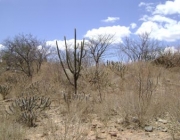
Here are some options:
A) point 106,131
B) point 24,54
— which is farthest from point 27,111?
point 24,54

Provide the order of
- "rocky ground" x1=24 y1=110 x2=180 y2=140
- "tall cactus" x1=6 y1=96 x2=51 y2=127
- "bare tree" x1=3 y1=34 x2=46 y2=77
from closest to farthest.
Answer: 1. "rocky ground" x1=24 y1=110 x2=180 y2=140
2. "tall cactus" x1=6 y1=96 x2=51 y2=127
3. "bare tree" x1=3 y1=34 x2=46 y2=77

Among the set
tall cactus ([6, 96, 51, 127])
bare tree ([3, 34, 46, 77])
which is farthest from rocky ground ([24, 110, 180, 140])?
bare tree ([3, 34, 46, 77])

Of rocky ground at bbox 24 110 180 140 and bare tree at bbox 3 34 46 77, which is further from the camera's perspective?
bare tree at bbox 3 34 46 77

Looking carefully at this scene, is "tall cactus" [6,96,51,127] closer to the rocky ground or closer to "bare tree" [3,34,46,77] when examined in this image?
the rocky ground

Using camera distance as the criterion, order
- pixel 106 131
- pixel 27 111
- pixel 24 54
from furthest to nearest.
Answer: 1. pixel 24 54
2. pixel 27 111
3. pixel 106 131

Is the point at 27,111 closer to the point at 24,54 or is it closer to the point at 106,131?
the point at 106,131

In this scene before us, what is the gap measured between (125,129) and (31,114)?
249 centimetres

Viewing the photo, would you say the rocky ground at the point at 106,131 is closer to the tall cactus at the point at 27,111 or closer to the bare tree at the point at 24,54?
the tall cactus at the point at 27,111

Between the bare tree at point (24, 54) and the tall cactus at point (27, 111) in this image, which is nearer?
the tall cactus at point (27, 111)

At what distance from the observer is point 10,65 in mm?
A: 33594

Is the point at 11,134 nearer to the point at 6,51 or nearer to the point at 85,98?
the point at 85,98

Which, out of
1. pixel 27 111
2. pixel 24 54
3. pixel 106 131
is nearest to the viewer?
pixel 106 131

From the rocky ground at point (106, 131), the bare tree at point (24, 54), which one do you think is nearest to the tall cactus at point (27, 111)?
the rocky ground at point (106, 131)

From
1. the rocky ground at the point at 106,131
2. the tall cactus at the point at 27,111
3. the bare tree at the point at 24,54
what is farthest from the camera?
the bare tree at the point at 24,54
